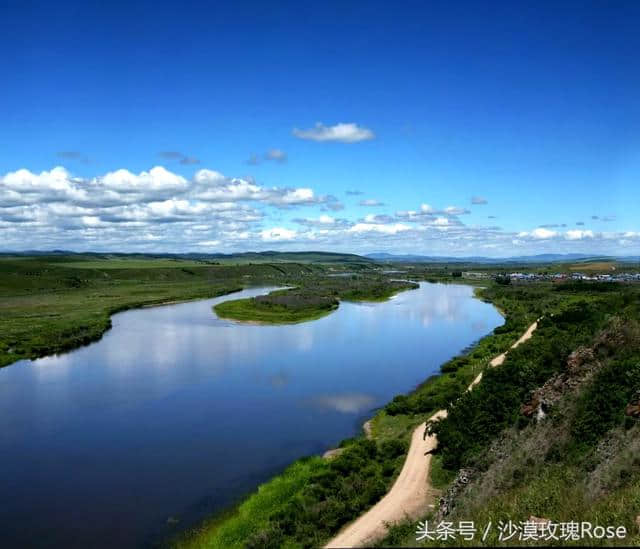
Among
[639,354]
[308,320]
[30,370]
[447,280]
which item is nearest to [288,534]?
[639,354]

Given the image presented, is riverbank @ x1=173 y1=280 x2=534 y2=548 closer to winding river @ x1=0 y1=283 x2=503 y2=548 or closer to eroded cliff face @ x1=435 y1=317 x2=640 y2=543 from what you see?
winding river @ x1=0 y1=283 x2=503 y2=548

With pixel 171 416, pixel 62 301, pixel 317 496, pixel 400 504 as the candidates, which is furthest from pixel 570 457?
pixel 62 301

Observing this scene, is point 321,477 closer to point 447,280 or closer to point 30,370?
point 30,370

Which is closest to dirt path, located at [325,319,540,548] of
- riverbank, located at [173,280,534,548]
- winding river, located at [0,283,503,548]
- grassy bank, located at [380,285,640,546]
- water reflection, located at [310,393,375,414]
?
riverbank, located at [173,280,534,548]

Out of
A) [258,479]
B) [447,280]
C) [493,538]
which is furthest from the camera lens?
[447,280]

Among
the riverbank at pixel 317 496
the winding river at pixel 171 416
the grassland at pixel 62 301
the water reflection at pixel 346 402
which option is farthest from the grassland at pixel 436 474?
the grassland at pixel 62 301

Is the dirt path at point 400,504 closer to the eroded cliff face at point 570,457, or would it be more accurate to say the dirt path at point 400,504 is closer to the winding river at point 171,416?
the eroded cliff face at point 570,457
